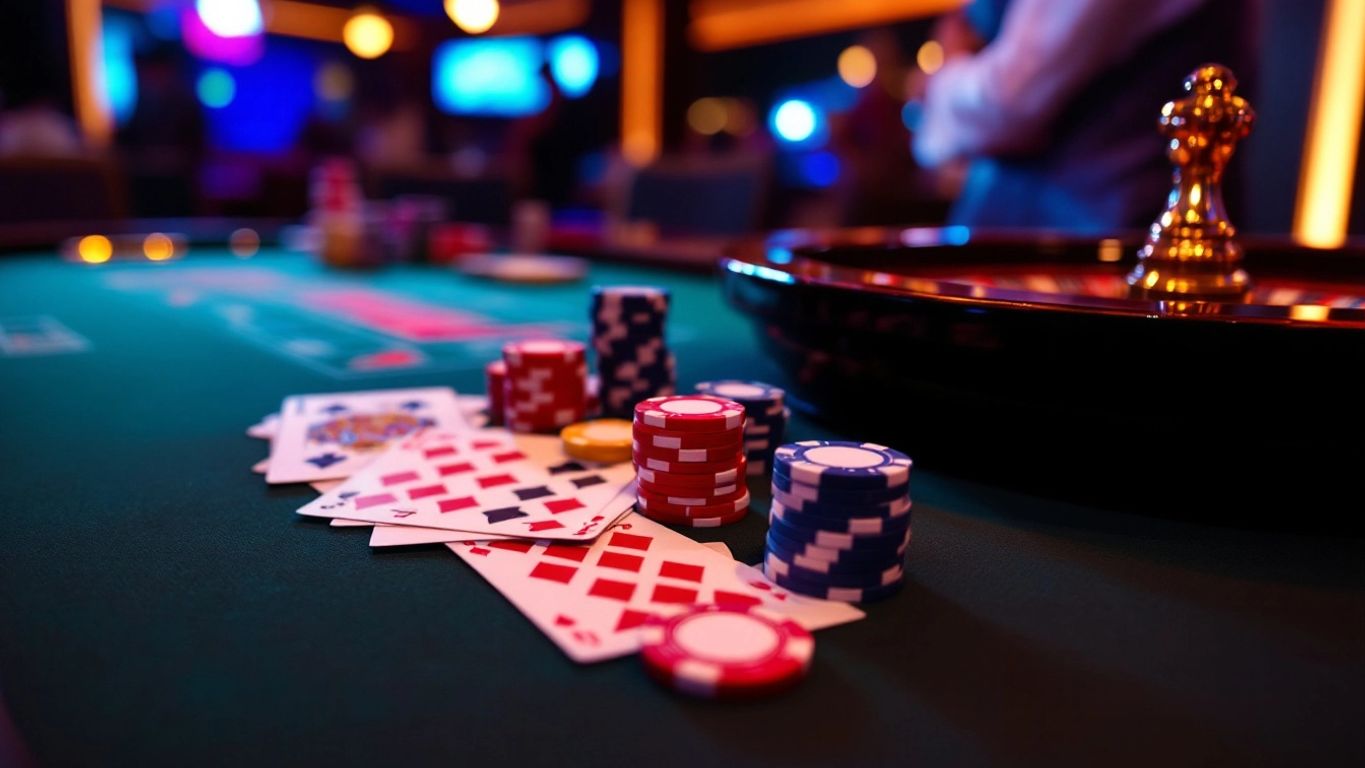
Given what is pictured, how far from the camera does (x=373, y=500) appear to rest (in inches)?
37.0

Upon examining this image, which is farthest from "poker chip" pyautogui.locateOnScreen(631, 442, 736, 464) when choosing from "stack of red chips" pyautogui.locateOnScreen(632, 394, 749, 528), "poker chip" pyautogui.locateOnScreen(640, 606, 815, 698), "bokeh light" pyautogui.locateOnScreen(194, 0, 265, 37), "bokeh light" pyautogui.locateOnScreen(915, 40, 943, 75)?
"bokeh light" pyautogui.locateOnScreen(915, 40, 943, 75)

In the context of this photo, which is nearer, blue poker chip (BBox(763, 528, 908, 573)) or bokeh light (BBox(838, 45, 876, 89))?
blue poker chip (BBox(763, 528, 908, 573))

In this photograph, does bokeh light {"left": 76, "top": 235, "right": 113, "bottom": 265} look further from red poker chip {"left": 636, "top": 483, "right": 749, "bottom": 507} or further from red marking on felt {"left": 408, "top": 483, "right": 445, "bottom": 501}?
red poker chip {"left": 636, "top": 483, "right": 749, "bottom": 507}

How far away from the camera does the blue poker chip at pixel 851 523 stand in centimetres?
72

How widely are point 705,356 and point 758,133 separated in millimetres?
11034

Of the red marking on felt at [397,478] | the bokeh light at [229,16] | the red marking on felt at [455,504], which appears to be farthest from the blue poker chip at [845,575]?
the bokeh light at [229,16]

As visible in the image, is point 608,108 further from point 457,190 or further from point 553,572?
point 553,572

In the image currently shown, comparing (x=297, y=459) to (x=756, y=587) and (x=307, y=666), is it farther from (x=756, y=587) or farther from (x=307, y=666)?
(x=756, y=587)

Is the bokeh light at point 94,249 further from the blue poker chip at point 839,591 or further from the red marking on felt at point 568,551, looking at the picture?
the blue poker chip at point 839,591

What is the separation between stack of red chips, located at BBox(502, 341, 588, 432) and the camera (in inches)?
46.4

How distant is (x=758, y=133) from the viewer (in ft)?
40.4

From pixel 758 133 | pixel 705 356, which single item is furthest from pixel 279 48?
pixel 705 356

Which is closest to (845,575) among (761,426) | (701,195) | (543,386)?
(761,426)

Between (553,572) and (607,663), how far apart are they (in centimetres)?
15
